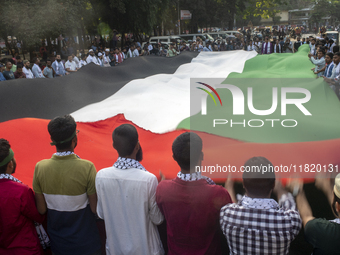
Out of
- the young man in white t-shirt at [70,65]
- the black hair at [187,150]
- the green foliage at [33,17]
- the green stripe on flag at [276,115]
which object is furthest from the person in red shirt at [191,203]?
the green foliage at [33,17]

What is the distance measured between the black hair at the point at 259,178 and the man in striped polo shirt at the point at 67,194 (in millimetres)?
939

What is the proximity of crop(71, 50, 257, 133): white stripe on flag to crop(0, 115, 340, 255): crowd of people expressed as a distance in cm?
200

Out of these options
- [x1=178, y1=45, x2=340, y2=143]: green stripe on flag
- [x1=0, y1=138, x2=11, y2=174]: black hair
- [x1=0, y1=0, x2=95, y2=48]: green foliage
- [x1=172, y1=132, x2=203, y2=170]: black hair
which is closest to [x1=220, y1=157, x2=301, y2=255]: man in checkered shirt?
[x1=172, y1=132, x2=203, y2=170]: black hair

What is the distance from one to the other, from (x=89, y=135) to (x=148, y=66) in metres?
4.07

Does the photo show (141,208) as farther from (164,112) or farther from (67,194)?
(164,112)

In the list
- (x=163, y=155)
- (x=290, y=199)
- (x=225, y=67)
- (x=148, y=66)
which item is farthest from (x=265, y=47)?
(x=290, y=199)

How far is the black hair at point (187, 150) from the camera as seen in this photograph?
167 centimetres

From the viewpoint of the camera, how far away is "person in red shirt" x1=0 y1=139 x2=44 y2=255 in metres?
1.80

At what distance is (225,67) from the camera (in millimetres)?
7492

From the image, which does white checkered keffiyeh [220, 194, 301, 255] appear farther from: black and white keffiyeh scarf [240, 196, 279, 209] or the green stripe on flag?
Answer: the green stripe on flag

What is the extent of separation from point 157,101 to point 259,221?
3.69 meters

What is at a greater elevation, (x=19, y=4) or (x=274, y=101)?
(x=19, y=4)

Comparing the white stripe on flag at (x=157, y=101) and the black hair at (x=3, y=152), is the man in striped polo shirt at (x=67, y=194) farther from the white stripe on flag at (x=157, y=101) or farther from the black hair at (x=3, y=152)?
the white stripe on flag at (x=157, y=101)

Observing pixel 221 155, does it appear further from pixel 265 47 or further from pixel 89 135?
pixel 265 47
